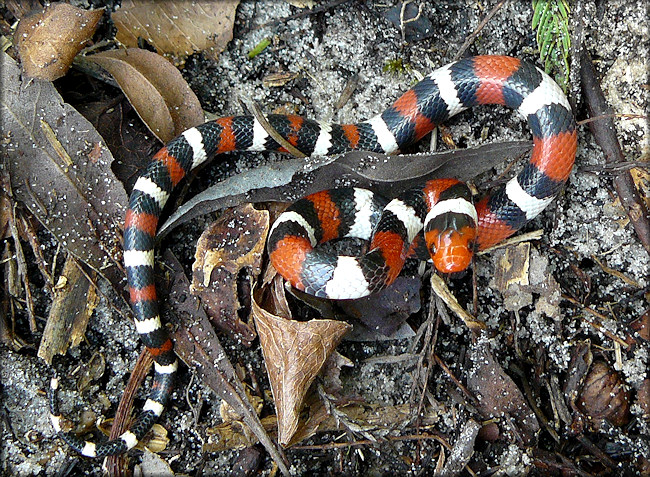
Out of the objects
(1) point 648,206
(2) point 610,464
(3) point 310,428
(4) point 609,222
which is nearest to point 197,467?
(3) point 310,428

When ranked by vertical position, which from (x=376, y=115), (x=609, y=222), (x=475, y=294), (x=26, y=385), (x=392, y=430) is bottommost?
(x=392, y=430)

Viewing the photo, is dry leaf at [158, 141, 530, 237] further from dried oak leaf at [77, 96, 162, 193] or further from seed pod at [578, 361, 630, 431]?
seed pod at [578, 361, 630, 431]

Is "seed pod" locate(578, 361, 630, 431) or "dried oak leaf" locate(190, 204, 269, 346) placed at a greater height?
"dried oak leaf" locate(190, 204, 269, 346)

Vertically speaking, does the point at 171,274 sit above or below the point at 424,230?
below

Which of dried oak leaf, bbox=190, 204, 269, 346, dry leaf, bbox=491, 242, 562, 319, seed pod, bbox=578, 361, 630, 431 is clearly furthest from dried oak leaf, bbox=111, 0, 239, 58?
seed pod, bbox=578, 361, 630, 431

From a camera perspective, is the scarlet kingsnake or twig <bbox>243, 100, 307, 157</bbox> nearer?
the scarlet kingsnake

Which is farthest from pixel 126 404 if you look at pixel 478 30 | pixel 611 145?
pixel 611 145

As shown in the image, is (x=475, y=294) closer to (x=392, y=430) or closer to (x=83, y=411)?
(x=392, y=430)
